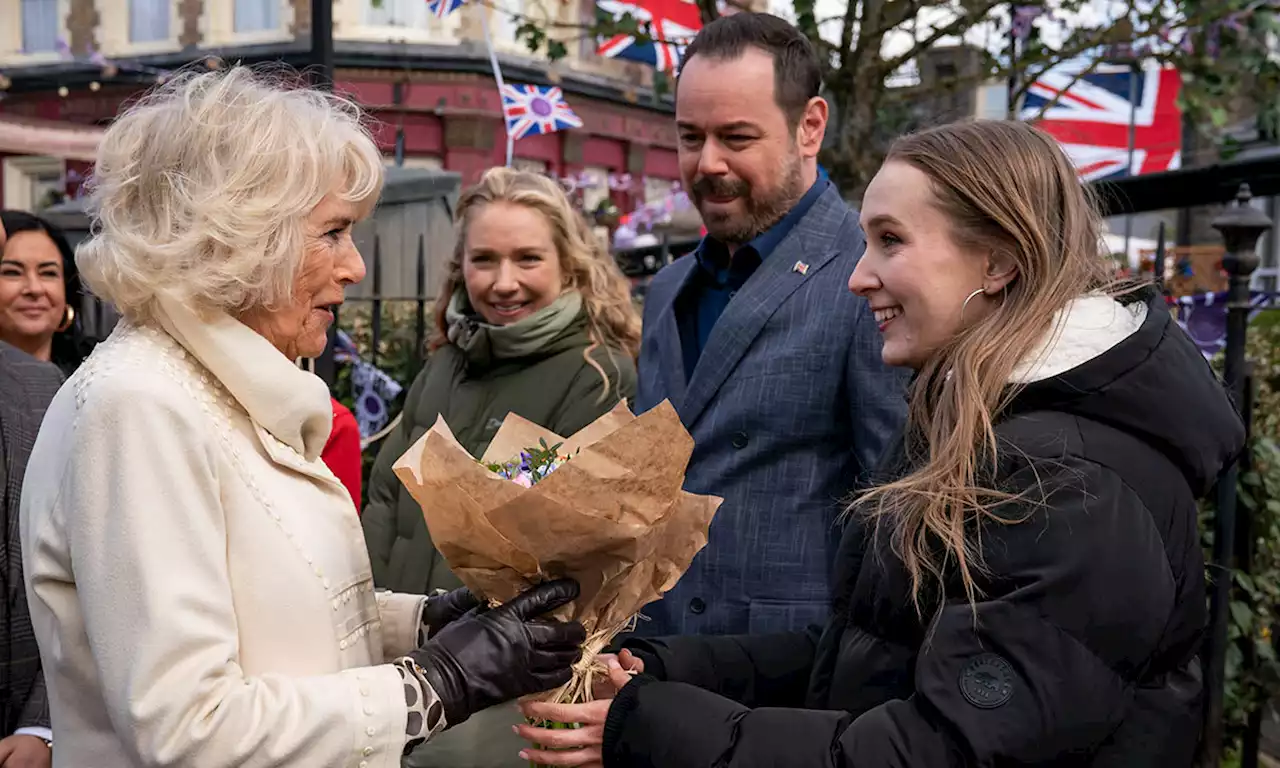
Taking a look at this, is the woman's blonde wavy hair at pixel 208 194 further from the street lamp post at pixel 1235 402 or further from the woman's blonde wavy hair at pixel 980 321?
the street lamp post at pixel 1235 402

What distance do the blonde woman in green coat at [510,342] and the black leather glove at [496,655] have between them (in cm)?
161

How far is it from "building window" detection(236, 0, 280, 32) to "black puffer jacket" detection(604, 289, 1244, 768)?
1976 cm

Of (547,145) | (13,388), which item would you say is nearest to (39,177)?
(547,145)

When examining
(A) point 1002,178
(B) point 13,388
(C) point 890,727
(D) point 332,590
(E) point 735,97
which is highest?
(E) point 735,97

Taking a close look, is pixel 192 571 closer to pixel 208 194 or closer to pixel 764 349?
pixel 208 194

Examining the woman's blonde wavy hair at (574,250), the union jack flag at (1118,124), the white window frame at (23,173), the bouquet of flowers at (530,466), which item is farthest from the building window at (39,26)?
the bouquet of flowers at (530,466)

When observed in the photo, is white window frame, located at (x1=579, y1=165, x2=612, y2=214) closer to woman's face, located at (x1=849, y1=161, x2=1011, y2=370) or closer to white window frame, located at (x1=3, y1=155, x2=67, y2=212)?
white window frame, located at (x1=3, y1=155, x2=67, y2=212)

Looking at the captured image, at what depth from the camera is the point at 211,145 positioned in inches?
76.7

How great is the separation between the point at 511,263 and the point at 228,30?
58.8 feet

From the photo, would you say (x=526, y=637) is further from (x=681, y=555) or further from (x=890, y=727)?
(x=890, y=727)

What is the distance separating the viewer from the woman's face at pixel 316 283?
205cm

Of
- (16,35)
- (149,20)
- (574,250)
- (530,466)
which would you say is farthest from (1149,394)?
(16,35)

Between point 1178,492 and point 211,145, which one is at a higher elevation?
point 211,145

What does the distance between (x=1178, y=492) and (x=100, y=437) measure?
1531mm
